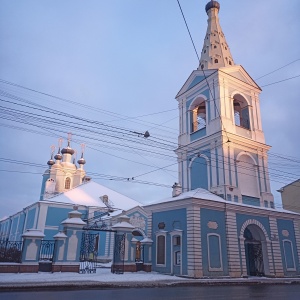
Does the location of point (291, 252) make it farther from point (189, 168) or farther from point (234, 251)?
point (189, 168)

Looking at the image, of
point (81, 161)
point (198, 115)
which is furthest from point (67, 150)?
point (198, 115)

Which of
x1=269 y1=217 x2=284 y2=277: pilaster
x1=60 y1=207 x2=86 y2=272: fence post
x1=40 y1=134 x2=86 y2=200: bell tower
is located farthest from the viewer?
x1=40 y1=134 x2=86 y2=200: bell tower

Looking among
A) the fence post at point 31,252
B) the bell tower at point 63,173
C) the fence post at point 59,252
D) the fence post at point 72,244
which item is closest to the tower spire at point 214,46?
the fence post at point 72,244

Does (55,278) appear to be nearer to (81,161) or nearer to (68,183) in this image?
(68,183)

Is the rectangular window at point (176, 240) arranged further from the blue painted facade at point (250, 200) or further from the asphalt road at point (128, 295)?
the asphalt road at point (128, 295)

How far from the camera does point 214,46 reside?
27.6 metres

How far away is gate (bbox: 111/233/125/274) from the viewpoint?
1843 centimetres

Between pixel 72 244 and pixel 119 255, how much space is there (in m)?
3.19

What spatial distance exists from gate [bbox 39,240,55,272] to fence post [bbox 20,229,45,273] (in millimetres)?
747

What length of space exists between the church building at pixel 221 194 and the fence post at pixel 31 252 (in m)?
8.21

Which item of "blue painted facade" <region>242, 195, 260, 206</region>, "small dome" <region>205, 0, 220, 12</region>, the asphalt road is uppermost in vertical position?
"small dome" <region>205, 0, 220, 12</region>

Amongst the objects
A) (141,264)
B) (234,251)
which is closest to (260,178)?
(234,251)

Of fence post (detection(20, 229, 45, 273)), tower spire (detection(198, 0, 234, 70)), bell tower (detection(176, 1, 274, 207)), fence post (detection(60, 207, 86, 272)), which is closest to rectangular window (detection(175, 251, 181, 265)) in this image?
bell tower (detection(176, 1, 274, 207))

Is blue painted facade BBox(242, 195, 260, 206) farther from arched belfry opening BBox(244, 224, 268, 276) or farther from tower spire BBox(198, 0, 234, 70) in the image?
tower spire BBox(198, 0, 234, 70)
